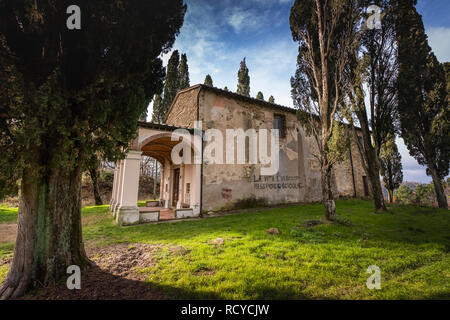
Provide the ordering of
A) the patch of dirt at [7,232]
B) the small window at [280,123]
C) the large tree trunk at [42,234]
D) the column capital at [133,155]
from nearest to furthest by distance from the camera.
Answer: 1. the large tree trunk at [42,234]
2. the patch of dirt at [7,232]
3. the column capital at [133,155]
4. the small window at [280,123]

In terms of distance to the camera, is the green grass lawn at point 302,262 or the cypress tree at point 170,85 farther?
the cypress tree at point 170,85

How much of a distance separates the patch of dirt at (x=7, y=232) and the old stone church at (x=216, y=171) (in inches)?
128

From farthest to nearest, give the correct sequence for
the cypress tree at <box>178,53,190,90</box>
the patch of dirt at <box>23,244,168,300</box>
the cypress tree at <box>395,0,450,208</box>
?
the cypress tree at <box>178,53,190,90</box>, the cypress tree at <box>395,0,450,208</box>, the patch of dirt at <box>23,244,168,300</box>

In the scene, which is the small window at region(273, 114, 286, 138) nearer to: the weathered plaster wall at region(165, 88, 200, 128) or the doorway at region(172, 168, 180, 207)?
the weathered plaster wall at region(165, 88, 200, 128)

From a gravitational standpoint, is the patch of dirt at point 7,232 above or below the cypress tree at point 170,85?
below

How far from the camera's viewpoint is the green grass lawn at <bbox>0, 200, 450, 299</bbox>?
2578 millimetres

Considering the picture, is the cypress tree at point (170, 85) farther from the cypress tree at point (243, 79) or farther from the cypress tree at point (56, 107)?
the cypress tree at point (56, 107)

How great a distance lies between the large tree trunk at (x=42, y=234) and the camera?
2.88m

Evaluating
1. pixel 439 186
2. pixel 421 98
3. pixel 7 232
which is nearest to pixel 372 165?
pixel 439 186

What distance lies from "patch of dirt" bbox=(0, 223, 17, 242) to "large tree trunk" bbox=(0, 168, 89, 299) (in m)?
5.27

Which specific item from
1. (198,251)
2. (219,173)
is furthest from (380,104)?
(198,251)

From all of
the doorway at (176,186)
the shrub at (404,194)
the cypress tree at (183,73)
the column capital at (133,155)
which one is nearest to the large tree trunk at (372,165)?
the shrub at (404,194)

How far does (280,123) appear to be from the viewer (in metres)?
13.3

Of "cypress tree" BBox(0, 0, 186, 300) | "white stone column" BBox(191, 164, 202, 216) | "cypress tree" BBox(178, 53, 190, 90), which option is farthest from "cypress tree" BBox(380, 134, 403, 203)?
"cypress tree" BBox(178, 53, 190, 90)
